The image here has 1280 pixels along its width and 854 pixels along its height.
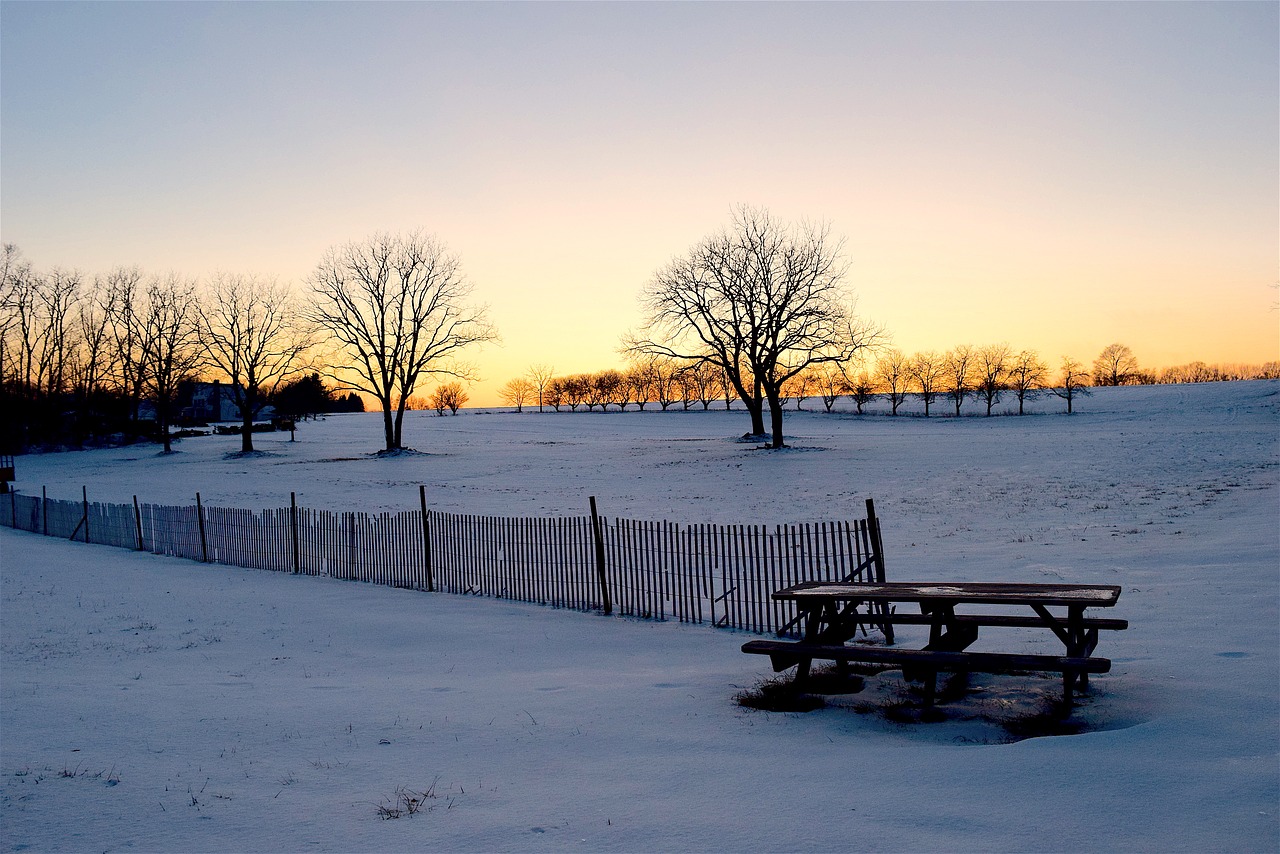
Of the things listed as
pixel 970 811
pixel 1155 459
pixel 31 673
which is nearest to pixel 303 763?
pixel 970 811

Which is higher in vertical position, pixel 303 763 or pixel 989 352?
Answer: pixel 989 352

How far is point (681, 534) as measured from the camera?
38.4ft

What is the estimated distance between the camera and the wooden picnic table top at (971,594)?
6320 millimetres

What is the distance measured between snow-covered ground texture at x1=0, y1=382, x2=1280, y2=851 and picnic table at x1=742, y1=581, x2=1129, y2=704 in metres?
0.41

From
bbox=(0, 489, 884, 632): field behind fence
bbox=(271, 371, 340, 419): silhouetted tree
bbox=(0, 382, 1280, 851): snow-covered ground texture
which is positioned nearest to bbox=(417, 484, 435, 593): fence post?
bbox=(0, 489, 884, 632): field behind fence

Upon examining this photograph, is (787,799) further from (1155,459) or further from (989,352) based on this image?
(989,352)

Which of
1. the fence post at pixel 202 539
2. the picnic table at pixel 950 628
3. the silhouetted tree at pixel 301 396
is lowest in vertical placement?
the fence post at pixel 202 539

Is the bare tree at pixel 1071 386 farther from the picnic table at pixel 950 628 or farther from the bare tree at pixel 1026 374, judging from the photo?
the picnic table at pixel 950 628

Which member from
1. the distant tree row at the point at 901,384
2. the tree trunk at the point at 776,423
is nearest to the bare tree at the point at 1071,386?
the distant tree row at the point at 901,384

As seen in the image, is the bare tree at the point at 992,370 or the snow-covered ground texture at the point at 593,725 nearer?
the snow-covered ground texture at the point at 593,725

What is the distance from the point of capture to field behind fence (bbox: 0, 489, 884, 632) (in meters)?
10.7

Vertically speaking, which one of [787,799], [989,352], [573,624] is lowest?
[573,624]

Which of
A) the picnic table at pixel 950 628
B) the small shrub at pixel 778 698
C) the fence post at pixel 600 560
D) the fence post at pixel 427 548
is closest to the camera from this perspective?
the picnic table at pixel 950 628

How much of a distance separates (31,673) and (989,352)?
394 feet
